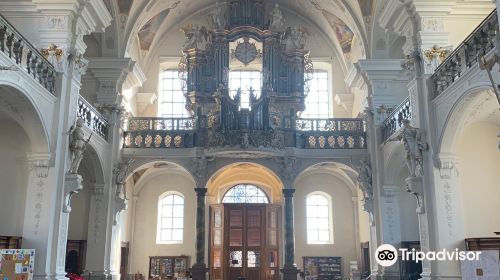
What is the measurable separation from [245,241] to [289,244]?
10.4 feet

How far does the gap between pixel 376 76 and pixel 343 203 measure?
6.42m

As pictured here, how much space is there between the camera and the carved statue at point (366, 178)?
18.9 m

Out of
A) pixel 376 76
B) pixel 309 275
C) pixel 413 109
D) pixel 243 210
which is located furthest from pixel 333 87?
pixel 413 109

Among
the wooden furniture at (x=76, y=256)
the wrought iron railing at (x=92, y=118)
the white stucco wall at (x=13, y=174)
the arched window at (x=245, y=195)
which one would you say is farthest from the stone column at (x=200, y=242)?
the white stucco wall at (x=13, y=174)

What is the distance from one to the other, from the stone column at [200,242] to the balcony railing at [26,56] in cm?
790

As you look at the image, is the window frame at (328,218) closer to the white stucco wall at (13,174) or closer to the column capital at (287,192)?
the column capital at (287,192)

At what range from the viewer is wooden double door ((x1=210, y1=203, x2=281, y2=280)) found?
2184 centimetres

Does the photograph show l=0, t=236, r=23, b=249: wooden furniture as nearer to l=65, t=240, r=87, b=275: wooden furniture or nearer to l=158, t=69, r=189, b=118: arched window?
l=65, t=240, r=87, b=275: wooden furniture

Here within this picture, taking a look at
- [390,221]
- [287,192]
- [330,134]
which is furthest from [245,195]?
[390,221]

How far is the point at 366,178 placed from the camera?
19.1 meters

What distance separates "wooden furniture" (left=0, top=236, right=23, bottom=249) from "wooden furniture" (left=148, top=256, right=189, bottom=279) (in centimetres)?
999

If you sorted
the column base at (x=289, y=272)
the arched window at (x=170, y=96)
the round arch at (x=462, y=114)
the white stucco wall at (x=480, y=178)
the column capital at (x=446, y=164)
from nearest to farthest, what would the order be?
the round arch at (x=462, y=114)
the column capital at (x=446, y=164)
the white stucco wall at (x=480, y=178)
the column base at (x=289, y=272)
the arched window at (x=170, y=96)

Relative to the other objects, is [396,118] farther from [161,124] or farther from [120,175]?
[120,175]

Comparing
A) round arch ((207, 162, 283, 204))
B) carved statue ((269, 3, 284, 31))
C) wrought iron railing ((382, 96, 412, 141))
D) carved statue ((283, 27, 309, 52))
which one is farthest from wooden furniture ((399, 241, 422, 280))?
carved statue ((269, 3, 284, 31))
